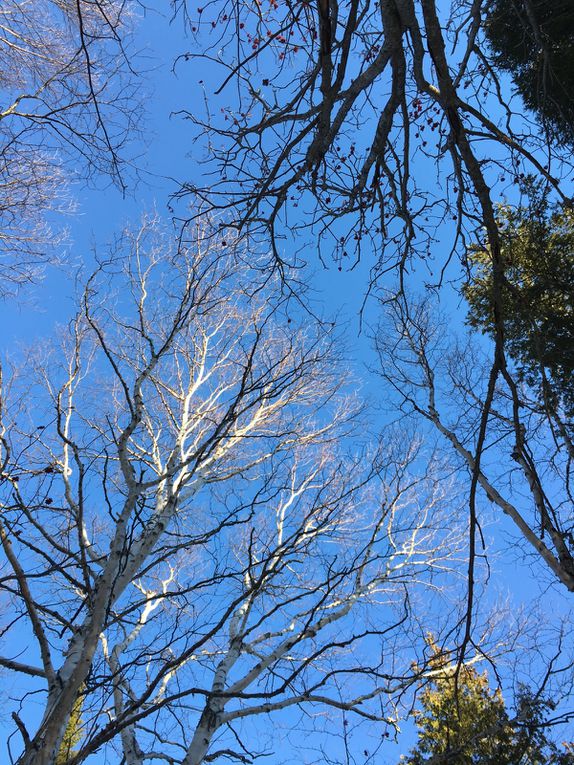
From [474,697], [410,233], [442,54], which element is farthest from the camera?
[474,697]

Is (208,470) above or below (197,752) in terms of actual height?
above

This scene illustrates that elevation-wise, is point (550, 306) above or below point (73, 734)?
above

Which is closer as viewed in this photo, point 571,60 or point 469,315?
point 571,60

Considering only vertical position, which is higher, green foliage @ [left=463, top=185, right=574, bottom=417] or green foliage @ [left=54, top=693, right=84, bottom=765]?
green foliage @ [left=463, top=185, right=574, bottom=417]

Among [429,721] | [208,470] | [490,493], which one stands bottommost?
[429,721]

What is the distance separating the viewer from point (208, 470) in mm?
5891

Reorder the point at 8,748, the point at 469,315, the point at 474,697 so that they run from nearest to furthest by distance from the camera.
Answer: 1. the point at 8,748
2. the point at 469,315
3. the point at 474,697

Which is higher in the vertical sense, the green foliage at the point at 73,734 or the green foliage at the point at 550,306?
the green foliage at the point at 550,306

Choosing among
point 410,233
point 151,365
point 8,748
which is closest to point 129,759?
point 151,365

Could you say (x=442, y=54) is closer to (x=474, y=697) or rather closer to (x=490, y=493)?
(x=490, y=493)

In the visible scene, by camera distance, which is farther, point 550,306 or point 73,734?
point 550,306

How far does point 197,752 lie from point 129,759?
837mm

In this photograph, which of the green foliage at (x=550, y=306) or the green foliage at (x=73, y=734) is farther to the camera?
the green foliage at (x=550, y=306)

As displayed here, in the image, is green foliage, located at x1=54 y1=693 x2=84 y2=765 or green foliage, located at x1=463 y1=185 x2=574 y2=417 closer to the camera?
green foliage, located at x1=54 y1=693 x2=84 y2=765
